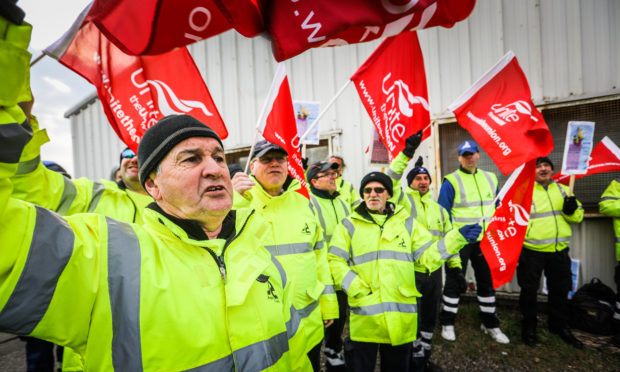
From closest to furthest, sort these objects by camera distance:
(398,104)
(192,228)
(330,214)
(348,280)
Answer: (192,228)
(348,280)
(398,104)
(330,214)

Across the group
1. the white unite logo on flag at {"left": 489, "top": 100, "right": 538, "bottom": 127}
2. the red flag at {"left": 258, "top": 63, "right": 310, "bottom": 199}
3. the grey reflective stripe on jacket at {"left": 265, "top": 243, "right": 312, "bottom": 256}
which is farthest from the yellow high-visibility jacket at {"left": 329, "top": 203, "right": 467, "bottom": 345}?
the white unite logo on flag at {"left": 489, "top": 100, "right": 538, "bottom": 127}

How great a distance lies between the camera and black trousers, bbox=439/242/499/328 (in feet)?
13.6

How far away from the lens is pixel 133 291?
95cm

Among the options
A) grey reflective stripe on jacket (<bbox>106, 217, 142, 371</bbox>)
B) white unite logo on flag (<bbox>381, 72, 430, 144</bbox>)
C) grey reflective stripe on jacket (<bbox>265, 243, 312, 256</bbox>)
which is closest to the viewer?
grey reflective stripe on jacket (<bbox>106, 217, 142, 371</bbox>)

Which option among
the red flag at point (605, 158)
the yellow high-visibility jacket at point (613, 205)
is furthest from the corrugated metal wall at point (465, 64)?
the red flag at point (605, 158)

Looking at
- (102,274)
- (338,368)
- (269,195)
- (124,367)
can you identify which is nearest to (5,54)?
(102,274)

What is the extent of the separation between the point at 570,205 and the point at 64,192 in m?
5.78

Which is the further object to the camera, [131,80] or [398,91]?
[398,91]

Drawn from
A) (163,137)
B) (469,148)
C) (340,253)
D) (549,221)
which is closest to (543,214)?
(549,221)

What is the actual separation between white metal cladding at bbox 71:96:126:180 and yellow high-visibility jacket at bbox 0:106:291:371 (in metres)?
9.51

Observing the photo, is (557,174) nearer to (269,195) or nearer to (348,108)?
(348,108)

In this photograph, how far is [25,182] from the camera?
1530 mm

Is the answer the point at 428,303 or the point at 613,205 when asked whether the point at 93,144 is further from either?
the point at 613,205

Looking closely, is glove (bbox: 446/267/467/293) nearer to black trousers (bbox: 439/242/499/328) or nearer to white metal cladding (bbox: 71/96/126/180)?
black trousers (bbox: 439/242/499/328)
